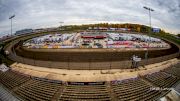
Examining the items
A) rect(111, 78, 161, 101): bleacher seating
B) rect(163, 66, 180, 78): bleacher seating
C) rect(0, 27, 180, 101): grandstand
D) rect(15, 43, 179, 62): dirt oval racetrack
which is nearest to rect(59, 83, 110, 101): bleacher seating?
rect(0, 27, 180, 101): grandstand

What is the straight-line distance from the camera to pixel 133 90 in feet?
98.0

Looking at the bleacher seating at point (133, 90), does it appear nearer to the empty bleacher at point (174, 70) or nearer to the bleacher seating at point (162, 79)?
Result: the bleacher seating at point (162, 79)

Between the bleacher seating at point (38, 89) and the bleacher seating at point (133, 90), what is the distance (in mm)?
10243

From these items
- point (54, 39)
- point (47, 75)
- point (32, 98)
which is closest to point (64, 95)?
point (32, 98)

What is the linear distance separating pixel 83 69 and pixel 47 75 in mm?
7896

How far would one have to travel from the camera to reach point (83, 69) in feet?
131

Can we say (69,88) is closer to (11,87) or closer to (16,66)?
(11,87)

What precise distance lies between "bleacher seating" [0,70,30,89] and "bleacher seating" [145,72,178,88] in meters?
24.2

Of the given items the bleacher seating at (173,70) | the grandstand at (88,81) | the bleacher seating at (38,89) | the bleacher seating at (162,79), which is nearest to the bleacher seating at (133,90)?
the grandstand at (88,81)

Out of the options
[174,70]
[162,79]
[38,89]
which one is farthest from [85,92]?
[174,70]

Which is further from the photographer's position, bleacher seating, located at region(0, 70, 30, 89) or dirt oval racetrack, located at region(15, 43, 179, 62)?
dirt oval racetrack, located at region(15, 43, 179, 62)

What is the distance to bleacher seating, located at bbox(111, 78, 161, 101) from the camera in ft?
90.8

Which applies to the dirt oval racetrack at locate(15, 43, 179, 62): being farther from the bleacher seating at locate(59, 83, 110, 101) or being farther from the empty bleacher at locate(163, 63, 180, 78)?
the bleacher seating at locate(59, 83, 110, 101)

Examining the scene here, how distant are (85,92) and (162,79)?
15.5 metres
